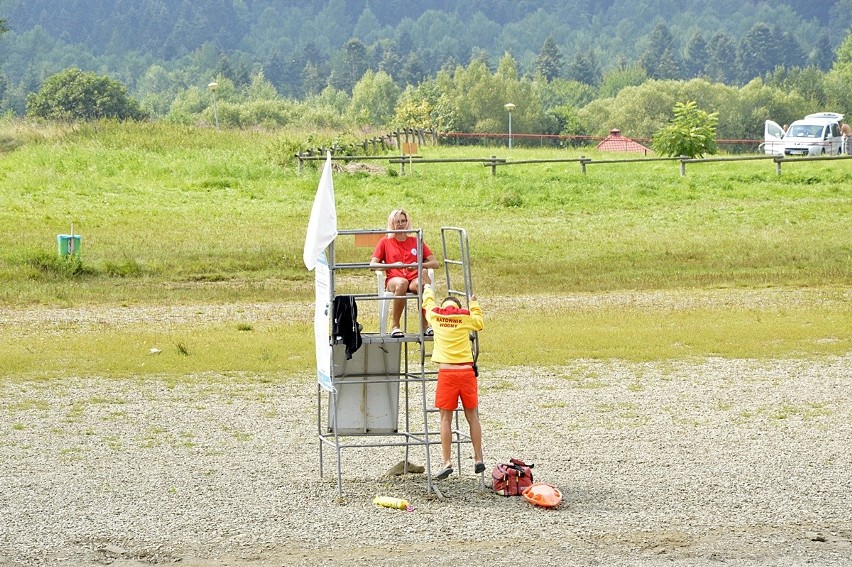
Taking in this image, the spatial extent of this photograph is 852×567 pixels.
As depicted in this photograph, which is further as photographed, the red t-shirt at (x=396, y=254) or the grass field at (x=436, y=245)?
the grass field at (x=436, y=245)

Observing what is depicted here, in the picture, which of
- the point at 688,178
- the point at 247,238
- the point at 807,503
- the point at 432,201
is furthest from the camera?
the point at 688,178

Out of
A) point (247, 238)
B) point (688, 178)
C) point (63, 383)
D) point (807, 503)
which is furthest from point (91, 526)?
point (688, 178)

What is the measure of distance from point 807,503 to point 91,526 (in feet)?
17.1

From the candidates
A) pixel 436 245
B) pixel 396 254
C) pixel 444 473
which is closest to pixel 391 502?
pixel 444 473

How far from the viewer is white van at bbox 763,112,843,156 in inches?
2137

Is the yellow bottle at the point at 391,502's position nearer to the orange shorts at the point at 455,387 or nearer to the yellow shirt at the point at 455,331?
the orange shorts at the point at 455,387

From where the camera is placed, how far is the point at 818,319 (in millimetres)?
20984

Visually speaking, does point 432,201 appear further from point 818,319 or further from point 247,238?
point 818,319

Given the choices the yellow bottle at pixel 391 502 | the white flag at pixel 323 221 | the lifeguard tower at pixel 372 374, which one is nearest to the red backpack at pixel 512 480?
the lifeguard tower at pixel 372 374

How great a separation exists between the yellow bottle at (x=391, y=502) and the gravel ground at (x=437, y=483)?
0.07 meters

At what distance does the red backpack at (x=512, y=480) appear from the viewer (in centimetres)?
1030

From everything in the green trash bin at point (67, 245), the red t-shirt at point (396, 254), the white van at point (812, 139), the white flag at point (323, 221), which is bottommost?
the green trash bin at point (67, 245)

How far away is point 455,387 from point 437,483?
0.91 m

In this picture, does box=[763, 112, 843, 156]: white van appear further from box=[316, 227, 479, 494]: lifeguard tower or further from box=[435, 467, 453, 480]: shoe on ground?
box=[435, 467, 453, 480]: shoe on ground
